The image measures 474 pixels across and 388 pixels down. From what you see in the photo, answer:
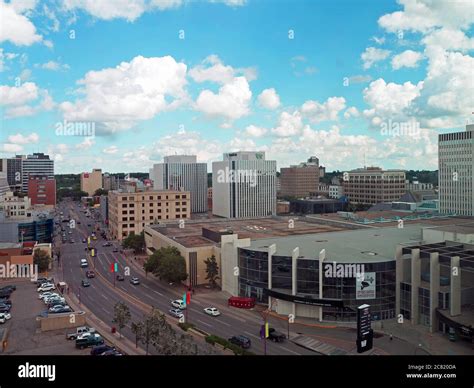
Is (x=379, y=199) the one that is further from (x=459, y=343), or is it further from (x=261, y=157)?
(x=459, y=343)

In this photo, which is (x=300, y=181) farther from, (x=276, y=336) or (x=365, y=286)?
(x=276, y=336)

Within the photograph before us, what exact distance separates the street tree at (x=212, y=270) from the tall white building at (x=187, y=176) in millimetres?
42889

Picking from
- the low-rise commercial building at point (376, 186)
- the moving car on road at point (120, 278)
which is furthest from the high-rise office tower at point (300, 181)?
the moving car on road at point (120, 278)

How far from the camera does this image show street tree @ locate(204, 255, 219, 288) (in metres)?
20.7

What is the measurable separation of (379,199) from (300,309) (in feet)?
162

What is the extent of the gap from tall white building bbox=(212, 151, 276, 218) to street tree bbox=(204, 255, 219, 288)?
33032 mm

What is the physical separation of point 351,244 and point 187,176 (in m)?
47.3

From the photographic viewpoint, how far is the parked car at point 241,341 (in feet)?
42.1

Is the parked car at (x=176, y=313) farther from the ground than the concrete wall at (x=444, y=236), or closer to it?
closer to it

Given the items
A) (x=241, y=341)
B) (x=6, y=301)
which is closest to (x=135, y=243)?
(x=6, y=301)

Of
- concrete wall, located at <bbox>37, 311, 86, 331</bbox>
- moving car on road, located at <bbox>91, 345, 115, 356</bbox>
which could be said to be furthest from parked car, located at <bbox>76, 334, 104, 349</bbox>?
concrete wall, located at <bbox>37, 311, 86, 331</bbox>

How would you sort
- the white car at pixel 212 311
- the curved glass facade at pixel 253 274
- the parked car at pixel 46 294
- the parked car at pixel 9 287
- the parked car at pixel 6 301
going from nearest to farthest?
the white car at pixel 212 311
the curved glass facade at pixel 253 274
the parked car at pixel 6 301
the parked car at pixel 46 294
the parked car at pixel 9 287
